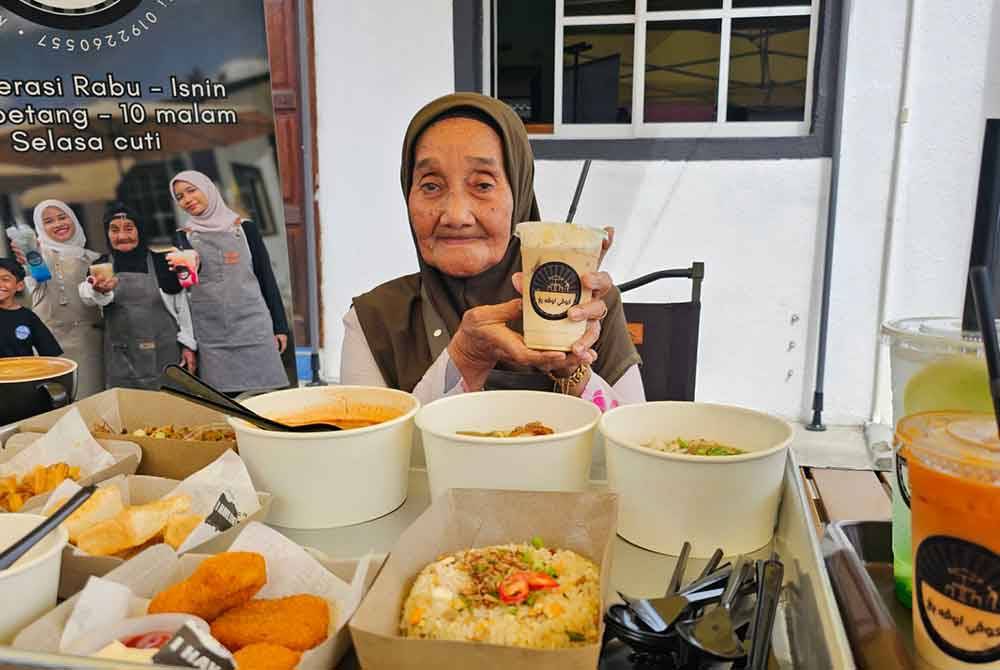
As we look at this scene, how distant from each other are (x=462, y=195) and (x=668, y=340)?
41.1 inches

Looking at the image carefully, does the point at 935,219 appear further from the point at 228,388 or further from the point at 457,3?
the point at 228,388

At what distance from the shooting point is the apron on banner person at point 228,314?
258cm

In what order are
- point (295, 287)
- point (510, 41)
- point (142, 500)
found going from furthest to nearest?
1. point (295, 287)
2. point (510, 41)
3. point (142, 500)

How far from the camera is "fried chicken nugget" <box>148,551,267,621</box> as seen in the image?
34.1 inches

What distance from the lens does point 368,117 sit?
14.0ft

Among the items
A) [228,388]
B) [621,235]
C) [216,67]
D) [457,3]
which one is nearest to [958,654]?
[228,388]

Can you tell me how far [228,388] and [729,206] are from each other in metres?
2.79

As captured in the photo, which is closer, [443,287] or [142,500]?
[142,500]

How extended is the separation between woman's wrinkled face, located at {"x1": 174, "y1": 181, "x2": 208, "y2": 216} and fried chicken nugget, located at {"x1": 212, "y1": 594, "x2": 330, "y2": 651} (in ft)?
6.38

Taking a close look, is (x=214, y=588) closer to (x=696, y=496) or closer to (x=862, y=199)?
(x=696, y=496)

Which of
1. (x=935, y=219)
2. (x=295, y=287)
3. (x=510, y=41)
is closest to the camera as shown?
(x=935, y=219)

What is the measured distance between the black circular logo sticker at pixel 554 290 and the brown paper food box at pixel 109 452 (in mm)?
Result: 834

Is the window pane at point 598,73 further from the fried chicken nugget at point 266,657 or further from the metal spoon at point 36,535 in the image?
the fried chicken nugget at point 266,657

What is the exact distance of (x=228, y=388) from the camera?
8.61 ft
